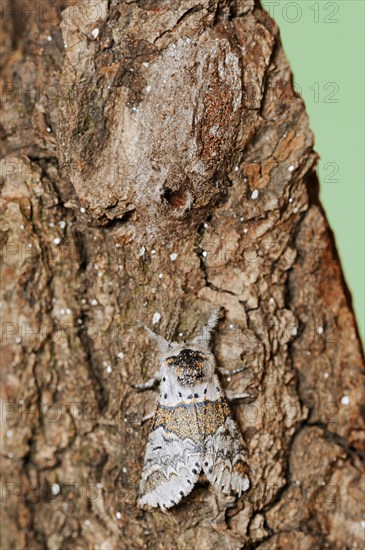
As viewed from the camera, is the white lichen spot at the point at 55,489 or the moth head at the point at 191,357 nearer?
the moth head at the point at 191,357

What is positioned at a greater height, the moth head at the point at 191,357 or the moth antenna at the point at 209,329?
the moth antenna at the point at 209,329

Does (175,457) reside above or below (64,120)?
below

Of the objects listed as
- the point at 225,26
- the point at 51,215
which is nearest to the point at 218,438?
the point at 51,215

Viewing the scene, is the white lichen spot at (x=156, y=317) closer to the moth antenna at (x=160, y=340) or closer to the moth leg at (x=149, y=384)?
the moth antenna at (x=160, y=340)

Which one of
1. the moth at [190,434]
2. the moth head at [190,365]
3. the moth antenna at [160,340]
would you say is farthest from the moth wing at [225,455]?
the moth antenna at [160,340]

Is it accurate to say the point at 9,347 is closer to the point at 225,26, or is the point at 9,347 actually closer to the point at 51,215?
the point at 51,215

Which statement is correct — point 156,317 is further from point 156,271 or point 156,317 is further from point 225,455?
point 225,455

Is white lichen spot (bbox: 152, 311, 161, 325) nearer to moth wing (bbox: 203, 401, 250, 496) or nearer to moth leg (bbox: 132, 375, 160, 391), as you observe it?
moth leg (bbox: 132, 375, 160, 391)
